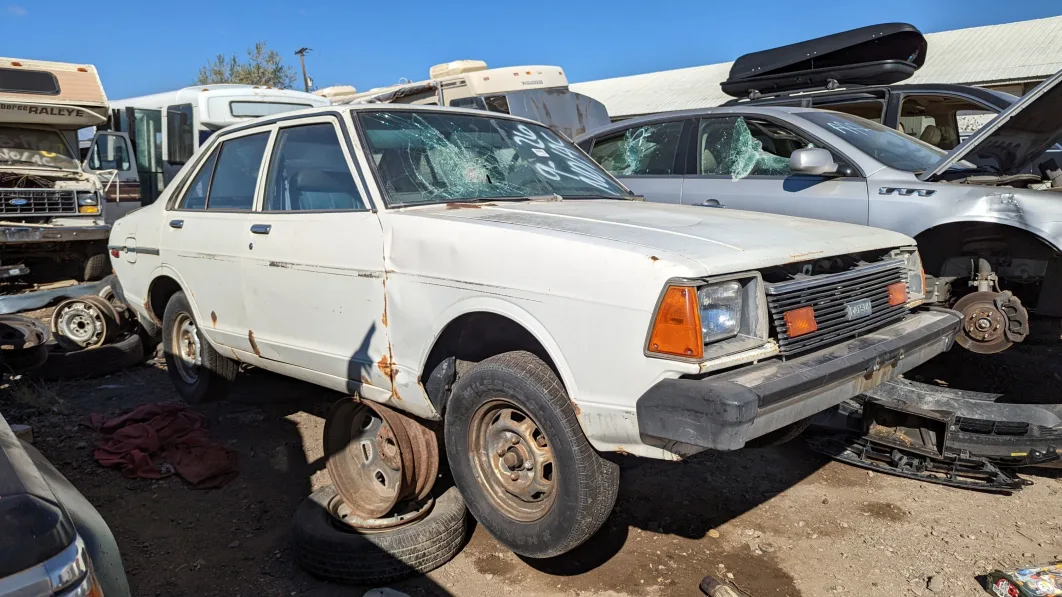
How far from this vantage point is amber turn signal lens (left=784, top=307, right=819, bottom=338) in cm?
253

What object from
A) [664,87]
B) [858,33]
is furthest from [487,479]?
[664,87]

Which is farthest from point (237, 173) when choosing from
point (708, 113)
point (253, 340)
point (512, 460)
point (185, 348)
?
point (708, 113)

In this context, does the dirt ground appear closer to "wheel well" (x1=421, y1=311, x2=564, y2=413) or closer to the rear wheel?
the rear wheel

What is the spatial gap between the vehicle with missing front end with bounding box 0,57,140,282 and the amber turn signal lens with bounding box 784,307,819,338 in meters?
7.78

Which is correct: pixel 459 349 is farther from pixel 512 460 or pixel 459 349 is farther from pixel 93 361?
pixel 93 361

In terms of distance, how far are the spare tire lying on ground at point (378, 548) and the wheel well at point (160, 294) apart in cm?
217

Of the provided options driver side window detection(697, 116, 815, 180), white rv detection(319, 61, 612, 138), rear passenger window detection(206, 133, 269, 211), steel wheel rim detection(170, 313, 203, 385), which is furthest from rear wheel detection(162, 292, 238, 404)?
white rv detection(319, 61, 612, 138)

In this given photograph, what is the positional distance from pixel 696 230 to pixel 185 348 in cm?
347

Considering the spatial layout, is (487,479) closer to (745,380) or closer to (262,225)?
(745,380)

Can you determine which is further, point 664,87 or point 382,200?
point 664,87

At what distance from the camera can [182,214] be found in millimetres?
4395

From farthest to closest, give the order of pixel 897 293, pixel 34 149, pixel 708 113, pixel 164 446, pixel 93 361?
pixel 34 149 → pixel 708 113 → pixel 93 361 → pixel 164 446 → pixel 897 293

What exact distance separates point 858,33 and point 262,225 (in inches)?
213

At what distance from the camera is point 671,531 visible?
10.9ft
